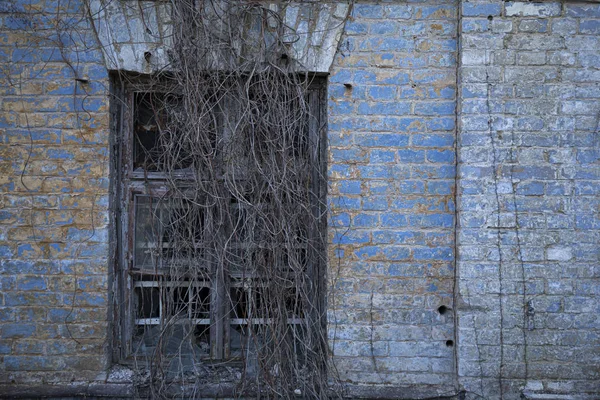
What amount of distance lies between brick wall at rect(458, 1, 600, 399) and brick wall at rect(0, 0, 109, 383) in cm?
212

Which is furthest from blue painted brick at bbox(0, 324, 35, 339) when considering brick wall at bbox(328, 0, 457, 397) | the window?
brick wall at bbox(328, 0, 457, 397)

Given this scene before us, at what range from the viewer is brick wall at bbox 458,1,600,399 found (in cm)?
271

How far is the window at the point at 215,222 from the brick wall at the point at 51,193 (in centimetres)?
15

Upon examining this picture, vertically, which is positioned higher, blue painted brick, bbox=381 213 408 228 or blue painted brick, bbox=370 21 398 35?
blue painted brick, bbox=370 21 398 35

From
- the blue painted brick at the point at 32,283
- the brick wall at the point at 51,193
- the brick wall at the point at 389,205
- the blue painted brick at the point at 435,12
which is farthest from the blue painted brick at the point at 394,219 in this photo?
the blue painted brick at the point at 32,283

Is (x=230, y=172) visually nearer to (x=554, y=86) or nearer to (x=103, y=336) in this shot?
(x=103, y=336)

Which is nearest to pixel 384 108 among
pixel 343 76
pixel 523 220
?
pixel 343 76

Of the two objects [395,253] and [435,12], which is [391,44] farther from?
[395,253]

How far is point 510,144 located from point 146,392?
8.31 feet

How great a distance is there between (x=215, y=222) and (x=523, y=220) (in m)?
1.77

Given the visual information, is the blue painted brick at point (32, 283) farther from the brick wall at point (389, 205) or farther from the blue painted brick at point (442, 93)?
the blue painted brick at point (442, 93)

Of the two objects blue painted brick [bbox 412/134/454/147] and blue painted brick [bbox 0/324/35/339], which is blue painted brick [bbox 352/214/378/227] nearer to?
blue painted brick [bbox 412/134/454/147]

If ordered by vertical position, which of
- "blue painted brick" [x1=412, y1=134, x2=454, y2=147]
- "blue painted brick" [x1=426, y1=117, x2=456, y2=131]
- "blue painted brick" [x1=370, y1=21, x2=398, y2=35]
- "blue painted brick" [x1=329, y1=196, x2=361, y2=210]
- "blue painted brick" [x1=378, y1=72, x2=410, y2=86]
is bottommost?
"blue painted brick" [x1=329, y1=196, x2=361, y2=210]

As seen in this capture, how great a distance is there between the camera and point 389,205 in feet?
9.14
